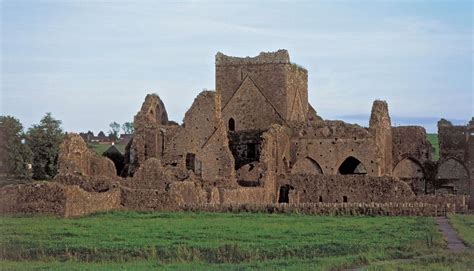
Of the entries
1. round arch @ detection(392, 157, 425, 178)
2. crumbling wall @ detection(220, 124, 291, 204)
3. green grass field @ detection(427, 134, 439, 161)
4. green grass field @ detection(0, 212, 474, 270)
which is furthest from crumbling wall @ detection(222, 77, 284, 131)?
green grass field @ detection(0, 212, 474, 270)

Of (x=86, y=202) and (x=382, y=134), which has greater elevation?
(x=382, y=134)

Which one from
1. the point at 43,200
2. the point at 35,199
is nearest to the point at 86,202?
the point at 43,200

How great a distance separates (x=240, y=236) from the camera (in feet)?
91.6

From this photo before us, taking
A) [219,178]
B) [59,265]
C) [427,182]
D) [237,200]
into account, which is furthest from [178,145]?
[59,265]

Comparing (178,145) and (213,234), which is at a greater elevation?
(178,145)

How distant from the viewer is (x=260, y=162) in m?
52.2

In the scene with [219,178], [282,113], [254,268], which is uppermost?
[282,113]

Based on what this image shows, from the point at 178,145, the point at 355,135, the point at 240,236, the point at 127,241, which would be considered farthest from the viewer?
the point at 355,135

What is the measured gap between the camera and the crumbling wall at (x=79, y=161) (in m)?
45.7

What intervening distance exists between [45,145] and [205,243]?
151 feet

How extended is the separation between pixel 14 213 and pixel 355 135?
28.3 meters

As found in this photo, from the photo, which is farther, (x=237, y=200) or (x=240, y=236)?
(x=237, y=200)

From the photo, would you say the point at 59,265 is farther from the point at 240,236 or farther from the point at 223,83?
the point at 223,83

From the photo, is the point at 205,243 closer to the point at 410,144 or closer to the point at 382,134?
the point at 382,134
